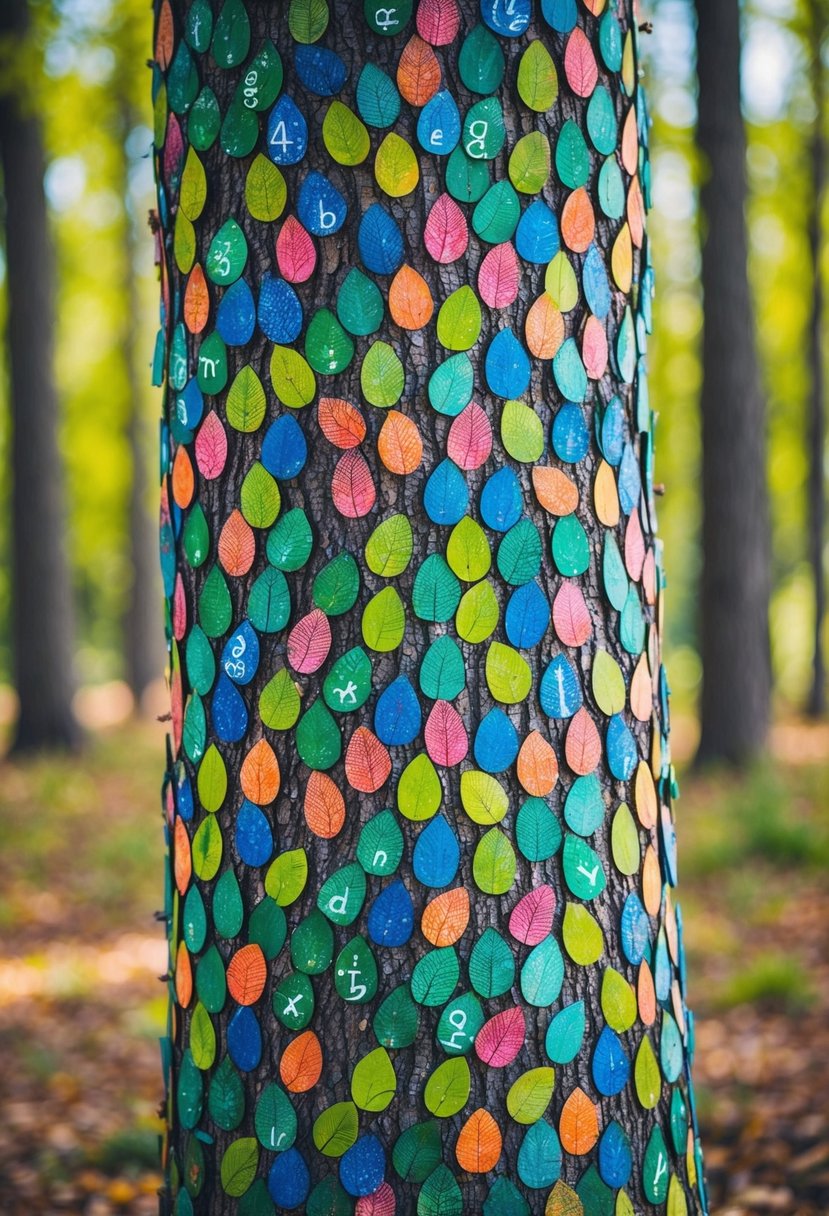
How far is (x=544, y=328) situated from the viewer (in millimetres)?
1545

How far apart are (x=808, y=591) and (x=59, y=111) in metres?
13.5

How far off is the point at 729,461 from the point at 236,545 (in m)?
7.07

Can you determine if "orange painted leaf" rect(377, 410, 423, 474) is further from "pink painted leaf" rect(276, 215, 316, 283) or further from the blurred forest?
the blurred forest

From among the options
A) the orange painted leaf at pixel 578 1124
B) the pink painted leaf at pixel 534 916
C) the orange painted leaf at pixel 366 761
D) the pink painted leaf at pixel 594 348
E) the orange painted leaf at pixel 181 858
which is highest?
the pink painted leaf at pixel 594 348

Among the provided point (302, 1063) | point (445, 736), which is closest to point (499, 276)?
point (445, 736)

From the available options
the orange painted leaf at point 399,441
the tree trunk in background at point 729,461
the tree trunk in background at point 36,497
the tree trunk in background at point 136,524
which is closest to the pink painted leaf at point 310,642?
the orange painted leaf at point 399,441

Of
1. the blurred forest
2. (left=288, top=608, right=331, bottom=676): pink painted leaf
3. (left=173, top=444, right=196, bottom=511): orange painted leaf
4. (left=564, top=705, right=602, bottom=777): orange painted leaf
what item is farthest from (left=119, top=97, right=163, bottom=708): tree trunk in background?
(left=564, top=705, right=602, bottom=777): orange painted leaf

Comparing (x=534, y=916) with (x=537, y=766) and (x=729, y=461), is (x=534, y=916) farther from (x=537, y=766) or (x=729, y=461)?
(x=729, y=461)

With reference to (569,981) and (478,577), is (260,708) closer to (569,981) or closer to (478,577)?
(478,577)

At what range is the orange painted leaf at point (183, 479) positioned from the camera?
1656 mm

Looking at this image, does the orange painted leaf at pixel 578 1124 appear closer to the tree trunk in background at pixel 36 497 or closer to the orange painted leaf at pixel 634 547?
the orange painted leaf at pixel 634 547

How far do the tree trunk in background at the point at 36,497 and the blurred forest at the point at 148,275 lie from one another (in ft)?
3.30

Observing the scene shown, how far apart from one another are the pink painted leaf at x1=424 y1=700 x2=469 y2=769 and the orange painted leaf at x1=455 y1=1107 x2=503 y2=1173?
1.83ft

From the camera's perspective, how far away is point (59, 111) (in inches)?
372
